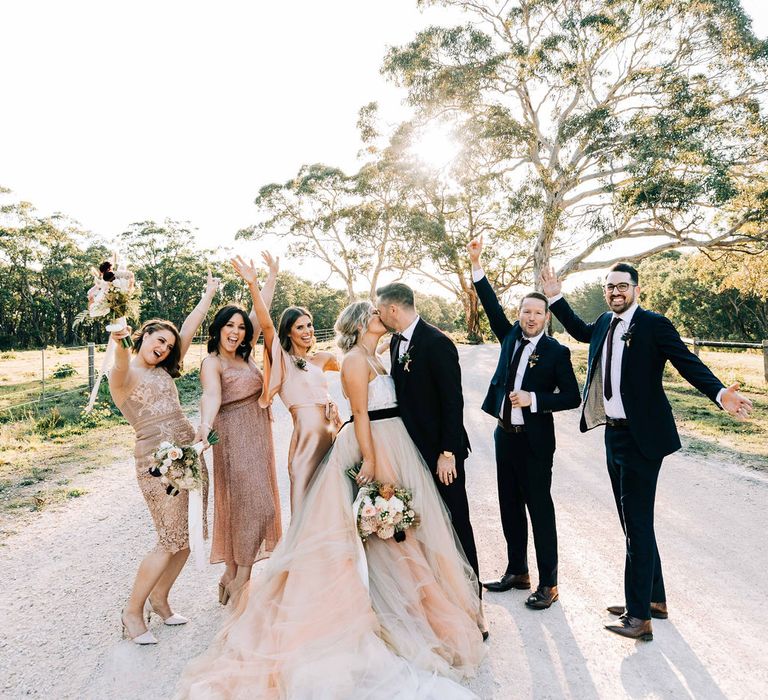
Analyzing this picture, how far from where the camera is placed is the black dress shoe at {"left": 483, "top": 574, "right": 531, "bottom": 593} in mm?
3838

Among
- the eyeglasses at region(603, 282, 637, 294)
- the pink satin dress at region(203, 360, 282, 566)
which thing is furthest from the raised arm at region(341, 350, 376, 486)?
the eyeglasses at region(603, 282, 637, 294)

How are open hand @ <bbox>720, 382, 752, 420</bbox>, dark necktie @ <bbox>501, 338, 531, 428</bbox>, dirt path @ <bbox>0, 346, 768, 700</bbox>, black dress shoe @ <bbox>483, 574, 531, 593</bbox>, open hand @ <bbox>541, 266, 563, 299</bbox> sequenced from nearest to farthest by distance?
1. dirt path @ <bbox>0, 346, 768, 700</bbox>
2. open hand @ <bbox>720, 382, 752, 420</bbox>
3. black dress shoe @ <bbox>483, 574, 531, 593</bbox>
4. dark necktie @ <bbox>501, 338, 531, 428</bbox>
5. open hand @ <bbox>541, 266, 563, 299</bbox>

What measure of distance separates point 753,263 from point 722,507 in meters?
17.2

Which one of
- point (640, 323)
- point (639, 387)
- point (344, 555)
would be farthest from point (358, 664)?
point (640, 323)

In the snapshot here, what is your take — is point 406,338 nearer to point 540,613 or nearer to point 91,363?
point 540,613

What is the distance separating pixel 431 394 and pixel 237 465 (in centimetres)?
155

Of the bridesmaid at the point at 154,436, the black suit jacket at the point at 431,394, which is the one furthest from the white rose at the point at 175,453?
the black suit jacket at the point at 431,394

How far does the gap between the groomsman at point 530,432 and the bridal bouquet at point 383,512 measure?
1.05 m

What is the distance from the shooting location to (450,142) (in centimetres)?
1959

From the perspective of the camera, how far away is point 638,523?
3.28m

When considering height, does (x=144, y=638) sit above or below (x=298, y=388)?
below

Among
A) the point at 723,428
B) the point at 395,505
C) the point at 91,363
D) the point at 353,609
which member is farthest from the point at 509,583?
the point at 91,363

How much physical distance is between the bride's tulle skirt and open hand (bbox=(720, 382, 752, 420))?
1.84 metres

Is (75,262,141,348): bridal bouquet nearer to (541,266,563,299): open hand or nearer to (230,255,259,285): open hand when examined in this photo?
(230,255,259,285): open hand
